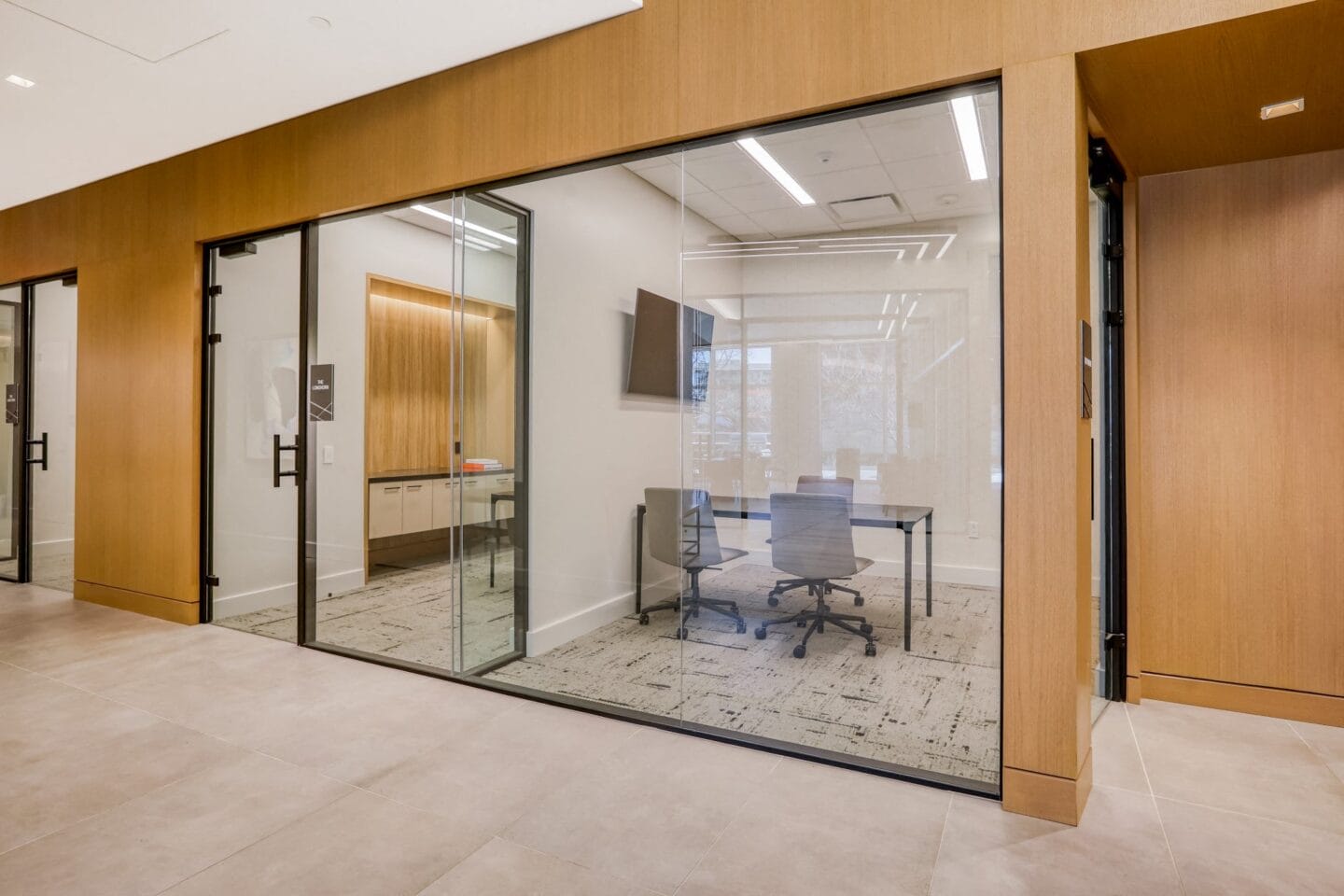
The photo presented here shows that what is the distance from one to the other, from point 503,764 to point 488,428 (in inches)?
61.8

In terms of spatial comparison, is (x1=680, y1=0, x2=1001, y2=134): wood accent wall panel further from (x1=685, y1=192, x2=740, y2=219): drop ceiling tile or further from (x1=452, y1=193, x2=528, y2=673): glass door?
(x1=452, y1=193, x2=528, y2=673): glass door

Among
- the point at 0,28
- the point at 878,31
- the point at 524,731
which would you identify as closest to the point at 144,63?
the point at 0,28

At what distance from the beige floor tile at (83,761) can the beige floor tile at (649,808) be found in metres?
1.39

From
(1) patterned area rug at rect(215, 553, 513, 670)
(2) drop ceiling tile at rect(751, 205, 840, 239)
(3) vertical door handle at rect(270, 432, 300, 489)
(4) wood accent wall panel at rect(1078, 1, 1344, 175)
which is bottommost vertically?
(1) patterned area rug at rect(215, 553, 513, 670)

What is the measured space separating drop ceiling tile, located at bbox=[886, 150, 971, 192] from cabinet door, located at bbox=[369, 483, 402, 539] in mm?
4014

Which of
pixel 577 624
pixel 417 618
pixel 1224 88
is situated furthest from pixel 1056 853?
pixel 417 618

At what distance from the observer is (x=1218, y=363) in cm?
323

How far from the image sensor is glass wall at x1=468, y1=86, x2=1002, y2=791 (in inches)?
98.7

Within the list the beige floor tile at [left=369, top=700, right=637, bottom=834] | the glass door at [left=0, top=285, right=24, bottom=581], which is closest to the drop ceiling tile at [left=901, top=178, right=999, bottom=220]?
the beige floor tile at [left=369, top=700, right=637, bottom=834]

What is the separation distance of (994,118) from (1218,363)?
1.72 meters

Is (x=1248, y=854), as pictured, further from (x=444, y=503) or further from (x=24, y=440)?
(x=24, y=440)

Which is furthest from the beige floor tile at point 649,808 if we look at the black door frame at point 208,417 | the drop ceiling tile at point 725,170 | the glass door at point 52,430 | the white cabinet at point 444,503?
the glass door at point 52,430

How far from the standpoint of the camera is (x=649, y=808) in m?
2.37

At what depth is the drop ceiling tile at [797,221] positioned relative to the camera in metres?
2.66
